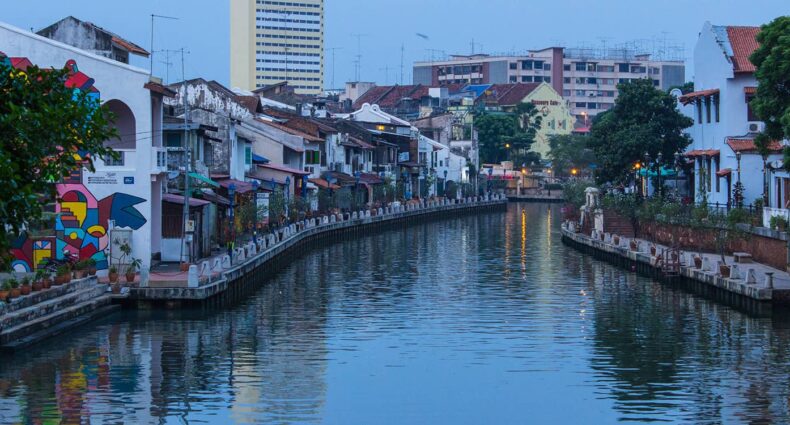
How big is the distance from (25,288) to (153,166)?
1146cm

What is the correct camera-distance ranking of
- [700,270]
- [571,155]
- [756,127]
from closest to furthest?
1. [700,270]
2. [756,127]
3. [571,155]

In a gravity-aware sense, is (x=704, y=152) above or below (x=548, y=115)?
below

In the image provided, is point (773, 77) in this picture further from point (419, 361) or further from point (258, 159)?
point (258, 159)

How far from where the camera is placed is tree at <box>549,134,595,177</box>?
498 ft

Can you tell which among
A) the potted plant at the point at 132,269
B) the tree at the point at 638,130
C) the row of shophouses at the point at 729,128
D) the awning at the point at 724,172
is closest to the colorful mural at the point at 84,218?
the potted plant at the point at 132,269

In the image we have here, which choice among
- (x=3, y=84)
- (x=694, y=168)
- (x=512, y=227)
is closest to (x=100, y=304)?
(x=3, y=84)

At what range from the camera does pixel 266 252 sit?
193 ft

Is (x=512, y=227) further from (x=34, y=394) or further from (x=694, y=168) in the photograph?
(x=34, y=394)

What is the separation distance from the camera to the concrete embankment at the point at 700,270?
141 ft

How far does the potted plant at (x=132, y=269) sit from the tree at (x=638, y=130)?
39.8 metres

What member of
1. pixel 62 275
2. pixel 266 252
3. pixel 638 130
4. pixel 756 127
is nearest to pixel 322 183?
pixel 638 130

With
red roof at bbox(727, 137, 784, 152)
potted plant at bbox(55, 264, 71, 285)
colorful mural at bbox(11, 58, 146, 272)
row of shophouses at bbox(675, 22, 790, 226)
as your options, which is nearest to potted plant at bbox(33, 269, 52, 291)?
potted plant at bbox(55, 264, 71, 285)

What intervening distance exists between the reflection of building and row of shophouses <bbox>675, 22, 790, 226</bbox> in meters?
26.9

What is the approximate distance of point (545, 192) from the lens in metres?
153
